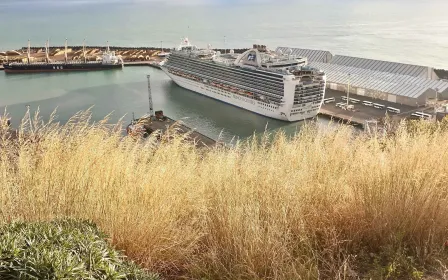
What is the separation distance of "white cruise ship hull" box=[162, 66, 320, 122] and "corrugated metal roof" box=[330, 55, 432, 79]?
521 cm

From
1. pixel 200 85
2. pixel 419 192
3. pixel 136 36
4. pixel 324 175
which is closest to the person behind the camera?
pixel 419 192

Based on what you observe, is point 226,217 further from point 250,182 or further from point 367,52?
point 367,52

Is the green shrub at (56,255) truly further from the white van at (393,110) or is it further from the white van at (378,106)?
the white van at (378,106)

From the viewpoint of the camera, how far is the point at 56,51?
109 feet

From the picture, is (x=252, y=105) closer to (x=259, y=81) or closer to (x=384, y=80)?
(x=259, y=81)

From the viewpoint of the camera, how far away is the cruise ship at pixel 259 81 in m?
16.1

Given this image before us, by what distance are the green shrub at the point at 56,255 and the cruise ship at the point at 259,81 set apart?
1475 centimetres

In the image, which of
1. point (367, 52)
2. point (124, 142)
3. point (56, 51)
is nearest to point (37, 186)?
point (124, 142)

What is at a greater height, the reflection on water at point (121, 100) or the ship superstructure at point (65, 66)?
the ship superstructure at point (65, 66)

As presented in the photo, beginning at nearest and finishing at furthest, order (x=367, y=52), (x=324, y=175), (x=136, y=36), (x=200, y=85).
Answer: (x=324, y=175)
(x=200, y=85)
(x=367, y=52)
(x=136, y=36)

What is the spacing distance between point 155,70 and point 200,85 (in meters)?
7.38

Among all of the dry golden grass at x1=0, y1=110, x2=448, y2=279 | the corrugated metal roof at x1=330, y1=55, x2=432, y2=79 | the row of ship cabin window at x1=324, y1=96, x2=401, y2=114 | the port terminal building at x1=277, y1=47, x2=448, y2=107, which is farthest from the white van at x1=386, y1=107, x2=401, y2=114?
the dry golden grass at x1=0, y1=110, x2=448, y2=279

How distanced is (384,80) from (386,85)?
533 mm

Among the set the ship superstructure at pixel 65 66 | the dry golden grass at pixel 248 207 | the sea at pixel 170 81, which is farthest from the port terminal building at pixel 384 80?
the dry golden grass at pixel 248 207
